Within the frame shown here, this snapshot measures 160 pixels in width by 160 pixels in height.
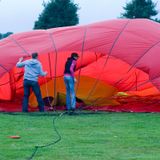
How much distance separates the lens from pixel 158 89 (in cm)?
1398

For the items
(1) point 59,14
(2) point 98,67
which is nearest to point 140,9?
(1) point 59,14

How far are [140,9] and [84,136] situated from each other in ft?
89.7

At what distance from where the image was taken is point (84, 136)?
909 centimetres

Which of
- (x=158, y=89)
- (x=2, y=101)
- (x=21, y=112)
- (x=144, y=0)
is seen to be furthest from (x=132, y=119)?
(x=144, y=0)

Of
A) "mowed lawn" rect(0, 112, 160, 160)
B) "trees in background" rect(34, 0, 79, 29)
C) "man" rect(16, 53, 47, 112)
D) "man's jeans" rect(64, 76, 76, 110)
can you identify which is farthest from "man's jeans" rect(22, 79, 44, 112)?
"trees in background" rect(34, 0, 79, 29)

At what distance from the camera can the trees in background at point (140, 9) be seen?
35625 mm

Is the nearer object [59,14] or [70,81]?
[70,81]

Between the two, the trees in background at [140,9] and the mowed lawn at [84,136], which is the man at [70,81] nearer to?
the mowed lawn at [84,136]

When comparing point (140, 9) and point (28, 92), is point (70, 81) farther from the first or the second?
point (140, 9)

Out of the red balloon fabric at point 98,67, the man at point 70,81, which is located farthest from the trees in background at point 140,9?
the man at point 70,81

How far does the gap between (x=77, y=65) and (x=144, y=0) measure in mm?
22319

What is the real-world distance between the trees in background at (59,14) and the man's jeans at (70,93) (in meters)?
22.0

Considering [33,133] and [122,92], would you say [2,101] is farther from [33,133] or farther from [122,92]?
[33,133]

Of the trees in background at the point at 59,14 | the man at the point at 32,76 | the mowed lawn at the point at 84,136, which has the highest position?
the trees in background at the point at 59,14
